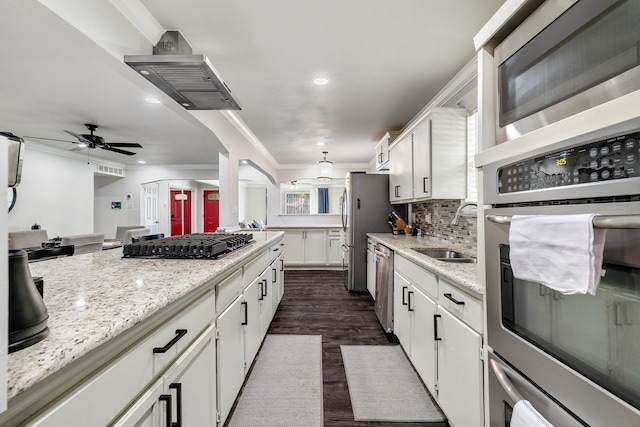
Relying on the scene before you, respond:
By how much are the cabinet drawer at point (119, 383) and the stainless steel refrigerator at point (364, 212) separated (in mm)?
3115

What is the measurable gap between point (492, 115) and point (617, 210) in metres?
0.60

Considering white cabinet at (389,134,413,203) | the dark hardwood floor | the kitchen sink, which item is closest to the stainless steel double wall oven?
the dark hardwood floor

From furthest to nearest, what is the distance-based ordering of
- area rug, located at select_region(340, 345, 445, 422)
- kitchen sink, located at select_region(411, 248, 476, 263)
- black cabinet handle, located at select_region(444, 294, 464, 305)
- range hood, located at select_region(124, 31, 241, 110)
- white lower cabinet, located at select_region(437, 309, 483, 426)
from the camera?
kitchen sink, located at select_region(411, 248, 476, 263) < area rug, located at select_region(340, 345, 445, 422) < range hood, located at select_region(124, 31, 241, 110) < black cabinet handle, located at select_region(444, 294, 464, 305) < white lower cabinet, located at select_region(437, 309, 483, 426)

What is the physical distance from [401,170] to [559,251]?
2767 millimetres

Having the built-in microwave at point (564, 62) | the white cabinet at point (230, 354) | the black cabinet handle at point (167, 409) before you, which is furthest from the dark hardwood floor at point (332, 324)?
the built-in microwave at point (564, 62)

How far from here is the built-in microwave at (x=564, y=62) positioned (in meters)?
0.62

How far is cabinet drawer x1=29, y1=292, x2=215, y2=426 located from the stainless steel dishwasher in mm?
1895

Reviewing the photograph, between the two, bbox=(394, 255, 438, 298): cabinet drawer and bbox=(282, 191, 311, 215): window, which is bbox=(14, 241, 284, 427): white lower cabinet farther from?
bbox=(282, 191, 311, 215): window

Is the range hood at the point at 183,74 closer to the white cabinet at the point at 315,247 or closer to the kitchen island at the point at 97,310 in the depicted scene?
the kitchen island at the point at 97,310

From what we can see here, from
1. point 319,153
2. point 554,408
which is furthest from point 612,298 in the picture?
point 319,153

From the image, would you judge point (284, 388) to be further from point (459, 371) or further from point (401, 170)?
point (401, 170)

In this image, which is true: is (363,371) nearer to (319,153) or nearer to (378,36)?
(378,36)

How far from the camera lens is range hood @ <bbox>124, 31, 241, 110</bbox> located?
4.87ft

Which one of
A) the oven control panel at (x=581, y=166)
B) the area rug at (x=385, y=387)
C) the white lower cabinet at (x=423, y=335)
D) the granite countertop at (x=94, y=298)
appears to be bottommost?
the area rug at (x=385, y=387)
